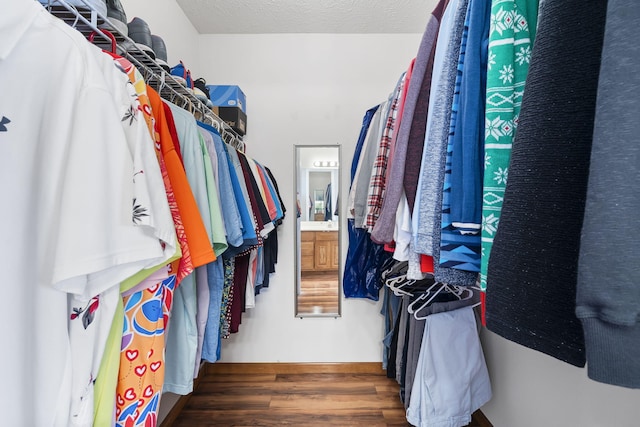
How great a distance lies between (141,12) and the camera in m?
1.36

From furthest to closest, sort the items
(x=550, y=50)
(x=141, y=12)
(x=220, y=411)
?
1. (x=220, y=411)
2. (x=141, y=12)
3. (x=550, y=50)

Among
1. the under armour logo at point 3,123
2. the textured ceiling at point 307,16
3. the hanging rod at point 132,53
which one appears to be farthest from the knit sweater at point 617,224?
the textured ceiling at point 307,16

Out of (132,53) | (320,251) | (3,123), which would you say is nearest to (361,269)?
(320,251)

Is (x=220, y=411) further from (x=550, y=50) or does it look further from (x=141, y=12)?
(x=141, y=12)

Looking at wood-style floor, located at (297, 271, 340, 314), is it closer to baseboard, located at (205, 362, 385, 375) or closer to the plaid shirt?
baseboard, located at (205, 362, 385, 375)

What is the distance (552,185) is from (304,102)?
6.34 feet

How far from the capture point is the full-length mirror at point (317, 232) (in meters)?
2.03

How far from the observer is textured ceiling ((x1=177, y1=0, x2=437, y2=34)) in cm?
173

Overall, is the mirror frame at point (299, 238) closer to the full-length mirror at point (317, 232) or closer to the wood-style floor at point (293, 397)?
the full-length mirror at point (317, 232)

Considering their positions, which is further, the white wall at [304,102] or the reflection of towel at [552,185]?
the white wall at [304,102]

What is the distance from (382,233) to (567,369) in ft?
2.89

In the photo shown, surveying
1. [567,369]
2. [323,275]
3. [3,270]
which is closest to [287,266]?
[323,275]

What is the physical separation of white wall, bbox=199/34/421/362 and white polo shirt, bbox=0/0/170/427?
5.15 feet

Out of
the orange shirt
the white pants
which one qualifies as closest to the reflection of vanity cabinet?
the white pants
